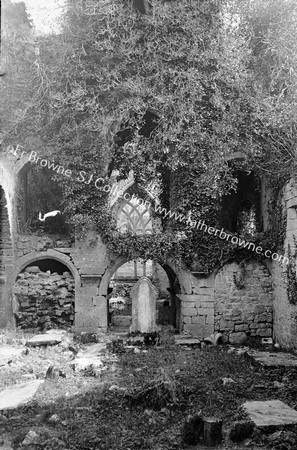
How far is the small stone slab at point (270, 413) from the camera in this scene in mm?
5062

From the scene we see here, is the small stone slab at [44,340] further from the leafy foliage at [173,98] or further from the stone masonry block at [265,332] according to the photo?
the stone masonry block at [265,332]

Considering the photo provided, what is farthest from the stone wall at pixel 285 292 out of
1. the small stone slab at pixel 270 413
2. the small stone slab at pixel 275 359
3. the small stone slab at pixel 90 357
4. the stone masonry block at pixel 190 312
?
the small stone slab at pixel 90 357

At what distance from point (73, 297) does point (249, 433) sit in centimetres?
714

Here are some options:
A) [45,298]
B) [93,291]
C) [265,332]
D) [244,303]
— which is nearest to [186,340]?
[244,303]

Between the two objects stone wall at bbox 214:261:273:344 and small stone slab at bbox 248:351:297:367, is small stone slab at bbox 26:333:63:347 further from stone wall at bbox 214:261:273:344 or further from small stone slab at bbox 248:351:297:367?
small stone slab at bbox 248:351:297:367

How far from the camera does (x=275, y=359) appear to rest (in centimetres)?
841

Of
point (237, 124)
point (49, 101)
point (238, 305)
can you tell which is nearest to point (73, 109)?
point (49, 101)

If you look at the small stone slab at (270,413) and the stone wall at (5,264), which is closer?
the small stone slab at (270,413)

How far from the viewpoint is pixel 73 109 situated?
11.3 meters

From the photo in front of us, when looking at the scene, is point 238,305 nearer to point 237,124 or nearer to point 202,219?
point 202,219

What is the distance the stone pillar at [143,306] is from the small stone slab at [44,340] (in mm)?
1852

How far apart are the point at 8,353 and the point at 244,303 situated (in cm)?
595

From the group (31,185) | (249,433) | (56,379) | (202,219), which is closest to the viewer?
(249,433)

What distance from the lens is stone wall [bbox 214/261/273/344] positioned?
10984 mm
